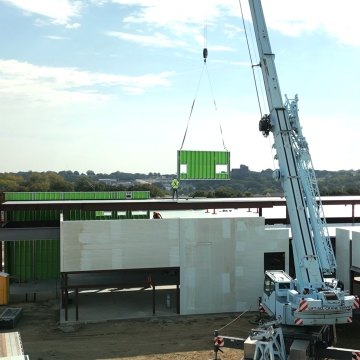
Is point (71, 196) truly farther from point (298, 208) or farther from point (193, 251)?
point (298, 208)

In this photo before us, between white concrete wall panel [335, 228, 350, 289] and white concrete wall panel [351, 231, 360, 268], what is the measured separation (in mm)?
600

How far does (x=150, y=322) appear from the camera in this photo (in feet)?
90.1

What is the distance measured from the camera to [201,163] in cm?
3672

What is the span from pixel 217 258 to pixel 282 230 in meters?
4.71

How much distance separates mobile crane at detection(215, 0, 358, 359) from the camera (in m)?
19.7

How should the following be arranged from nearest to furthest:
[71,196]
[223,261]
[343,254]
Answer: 1. [343,254]
2. [223,261]
3. [71,196]

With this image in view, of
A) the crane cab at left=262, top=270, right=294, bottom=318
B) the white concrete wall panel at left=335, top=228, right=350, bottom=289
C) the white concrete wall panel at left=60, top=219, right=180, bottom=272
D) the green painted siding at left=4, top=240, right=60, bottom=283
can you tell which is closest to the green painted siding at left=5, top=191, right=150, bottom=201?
the green painted siding at left=4, top=240, right=60, bottom=283

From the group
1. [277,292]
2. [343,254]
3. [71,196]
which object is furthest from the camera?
[71,196]

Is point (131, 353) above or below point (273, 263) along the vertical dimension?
below

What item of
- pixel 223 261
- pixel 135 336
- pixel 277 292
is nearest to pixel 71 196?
pixel 223 261

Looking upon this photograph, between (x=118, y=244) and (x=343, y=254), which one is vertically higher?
(x=118, y=244)

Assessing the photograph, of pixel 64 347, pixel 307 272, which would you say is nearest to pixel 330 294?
pixel 307 272

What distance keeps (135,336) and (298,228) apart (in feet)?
34.6

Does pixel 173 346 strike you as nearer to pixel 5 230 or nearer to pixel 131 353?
pixel 131 353
